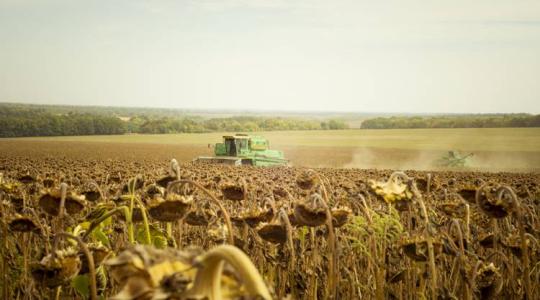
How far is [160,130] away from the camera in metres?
97.9

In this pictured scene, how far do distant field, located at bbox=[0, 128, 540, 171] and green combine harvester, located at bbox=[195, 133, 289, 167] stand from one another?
1081 centimetres

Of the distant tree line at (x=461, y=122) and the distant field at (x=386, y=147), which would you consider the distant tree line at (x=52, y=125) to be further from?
the distant tree line at (x=461, y=122)

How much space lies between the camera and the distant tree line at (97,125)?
70.8 meters

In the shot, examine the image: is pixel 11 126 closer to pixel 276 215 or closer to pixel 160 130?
pixel 160 130

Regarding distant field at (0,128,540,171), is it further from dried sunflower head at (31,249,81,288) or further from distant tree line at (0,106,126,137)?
dried sunflower head at (31,249,81,288)

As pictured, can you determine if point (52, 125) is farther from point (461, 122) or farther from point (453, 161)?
point (461, 122)

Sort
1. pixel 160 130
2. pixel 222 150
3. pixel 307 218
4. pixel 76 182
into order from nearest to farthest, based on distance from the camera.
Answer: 1. pixel 307 218
2. pixel 76 182
3. pixel 222 150
4. pixel 160 130

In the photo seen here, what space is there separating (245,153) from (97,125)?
193 feet

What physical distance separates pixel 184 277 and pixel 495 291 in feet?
9.53

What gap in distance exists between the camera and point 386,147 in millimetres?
70000

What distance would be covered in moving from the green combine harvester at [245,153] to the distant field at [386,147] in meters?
10.8

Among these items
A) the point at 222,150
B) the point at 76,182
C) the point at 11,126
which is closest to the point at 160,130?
the point at 11,126

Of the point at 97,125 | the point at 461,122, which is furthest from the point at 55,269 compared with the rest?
the point at 461,122

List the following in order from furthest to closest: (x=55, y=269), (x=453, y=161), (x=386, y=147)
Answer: (x=386, y=147), (x=453, y=161), (x=55, y=269)
